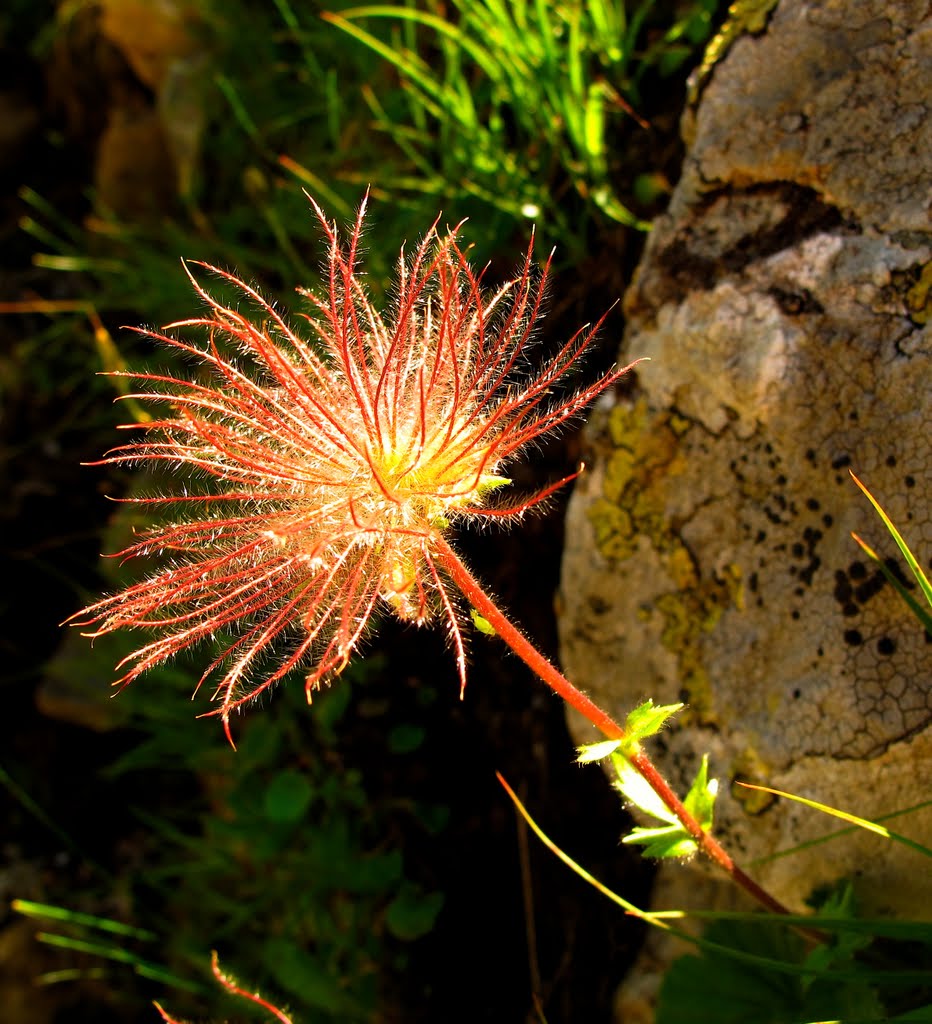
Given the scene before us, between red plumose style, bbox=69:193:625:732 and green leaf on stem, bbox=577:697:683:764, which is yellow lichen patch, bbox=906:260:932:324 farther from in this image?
green leaf on stem, bbox=577:697:683:764

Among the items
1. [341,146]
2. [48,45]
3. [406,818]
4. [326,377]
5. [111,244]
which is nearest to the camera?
[326,377]

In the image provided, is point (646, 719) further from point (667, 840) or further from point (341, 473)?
point (341, 473)

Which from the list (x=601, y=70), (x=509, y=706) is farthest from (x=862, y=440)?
(x=601, y=70)

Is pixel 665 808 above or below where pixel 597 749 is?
below

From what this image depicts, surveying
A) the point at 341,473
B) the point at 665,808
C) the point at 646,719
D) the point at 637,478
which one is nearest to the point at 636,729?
the point at 646,719

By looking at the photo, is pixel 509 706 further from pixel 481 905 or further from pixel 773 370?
pixel 773 370
